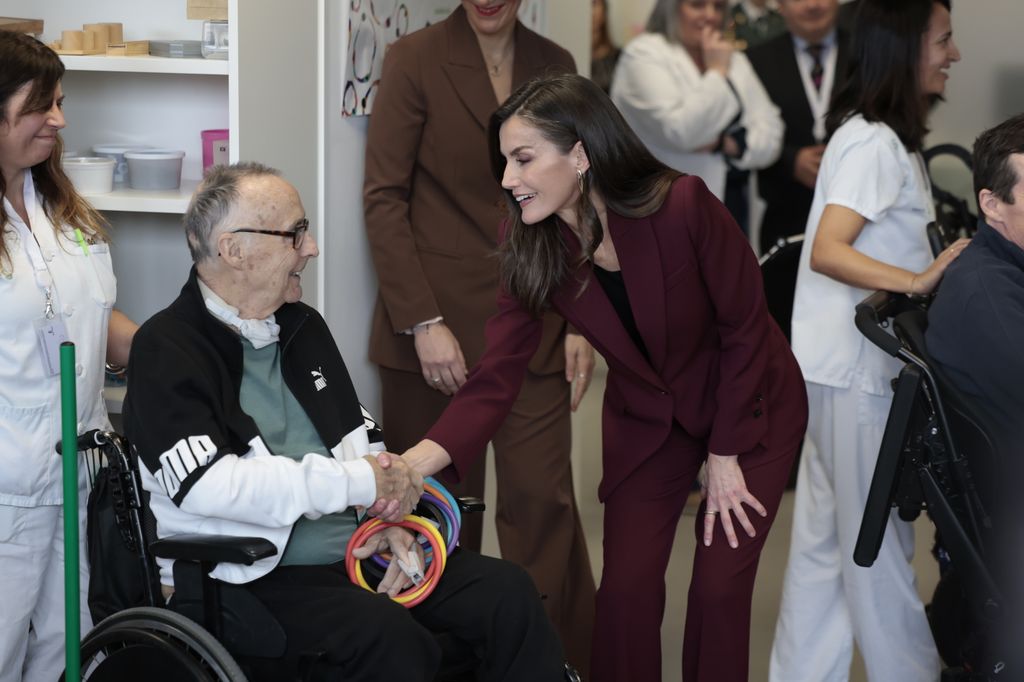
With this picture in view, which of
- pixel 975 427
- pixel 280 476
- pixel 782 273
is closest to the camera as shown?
pixel 280 476

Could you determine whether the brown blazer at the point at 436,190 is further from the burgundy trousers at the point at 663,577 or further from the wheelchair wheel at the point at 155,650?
the wheelchair wheel at the point at 155,650

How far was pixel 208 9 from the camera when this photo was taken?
9.82 feet

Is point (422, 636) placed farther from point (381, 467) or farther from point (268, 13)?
point (268, 13)

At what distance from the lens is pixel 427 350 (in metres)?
3.28

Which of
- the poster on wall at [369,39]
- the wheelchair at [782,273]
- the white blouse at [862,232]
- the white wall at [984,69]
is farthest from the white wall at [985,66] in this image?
the poster on wall at [369,39]

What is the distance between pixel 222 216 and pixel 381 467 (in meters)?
0.51

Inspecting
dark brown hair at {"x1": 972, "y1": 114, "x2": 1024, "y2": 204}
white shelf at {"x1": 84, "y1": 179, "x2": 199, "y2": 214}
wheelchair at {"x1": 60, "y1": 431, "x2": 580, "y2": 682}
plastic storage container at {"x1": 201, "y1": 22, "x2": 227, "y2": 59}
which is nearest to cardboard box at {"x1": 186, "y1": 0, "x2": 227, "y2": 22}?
plastic storage container at {"x1": 201, "y1": 22, "x2": 227, "y2": 59}

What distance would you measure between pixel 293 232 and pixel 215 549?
1.92ft

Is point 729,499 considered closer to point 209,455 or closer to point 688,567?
point 209,455

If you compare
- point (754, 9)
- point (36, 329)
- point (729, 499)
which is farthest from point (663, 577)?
point (754, 9)

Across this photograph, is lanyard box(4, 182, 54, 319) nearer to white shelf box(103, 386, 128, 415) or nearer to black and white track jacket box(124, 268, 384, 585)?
black and white track jacket box(124, 268, 384, 585)

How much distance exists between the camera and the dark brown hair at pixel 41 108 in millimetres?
2580

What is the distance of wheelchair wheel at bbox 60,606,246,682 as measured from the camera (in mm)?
2156

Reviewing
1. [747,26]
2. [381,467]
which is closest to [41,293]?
[381,467]
